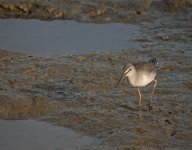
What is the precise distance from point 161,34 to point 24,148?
20.2ft

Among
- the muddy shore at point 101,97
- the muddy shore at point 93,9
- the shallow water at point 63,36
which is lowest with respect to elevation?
the muddy shore at point 101,97

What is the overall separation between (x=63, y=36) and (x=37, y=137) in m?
5.08

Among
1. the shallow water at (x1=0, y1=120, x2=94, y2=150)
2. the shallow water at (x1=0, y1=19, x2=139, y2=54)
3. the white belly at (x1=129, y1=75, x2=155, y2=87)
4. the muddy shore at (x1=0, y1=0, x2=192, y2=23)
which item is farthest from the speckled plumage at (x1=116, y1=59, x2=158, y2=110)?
the muddy shore at (x1=0, y1=0, x2=192, y2=23)

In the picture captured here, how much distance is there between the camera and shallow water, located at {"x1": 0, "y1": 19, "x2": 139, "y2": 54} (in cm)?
1258

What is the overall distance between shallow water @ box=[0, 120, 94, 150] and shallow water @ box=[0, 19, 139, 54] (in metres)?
3.49

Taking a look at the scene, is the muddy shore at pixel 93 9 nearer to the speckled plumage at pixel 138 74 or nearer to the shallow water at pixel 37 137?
the speckled plumage at pixel 138 74

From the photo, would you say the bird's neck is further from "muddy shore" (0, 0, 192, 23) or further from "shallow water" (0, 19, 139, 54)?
"muddy shore" (0, 0, 192, 23)

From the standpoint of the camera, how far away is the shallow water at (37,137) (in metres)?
8.22

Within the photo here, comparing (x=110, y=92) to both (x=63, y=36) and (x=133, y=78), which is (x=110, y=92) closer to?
(x=133, y=78)

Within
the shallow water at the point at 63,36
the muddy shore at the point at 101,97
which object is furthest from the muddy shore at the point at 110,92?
the shallow water at the point at 63,36

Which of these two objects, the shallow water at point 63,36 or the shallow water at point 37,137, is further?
the shallow water at point 63,36

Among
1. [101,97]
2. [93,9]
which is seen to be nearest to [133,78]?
[101,97]

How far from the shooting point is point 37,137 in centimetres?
854

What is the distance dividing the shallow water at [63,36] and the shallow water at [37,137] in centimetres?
349
